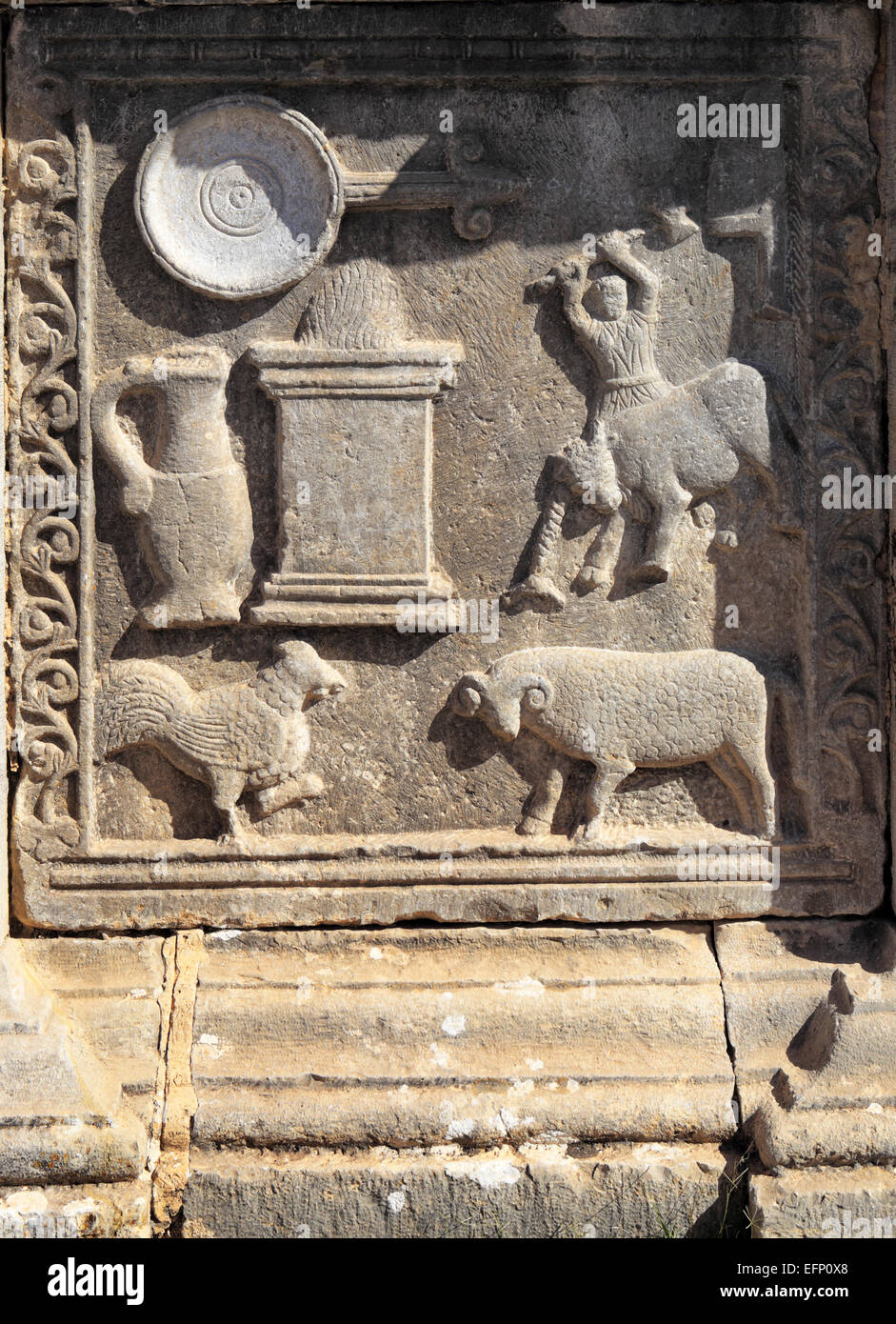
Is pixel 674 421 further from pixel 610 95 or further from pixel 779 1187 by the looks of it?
pixel 779 1187

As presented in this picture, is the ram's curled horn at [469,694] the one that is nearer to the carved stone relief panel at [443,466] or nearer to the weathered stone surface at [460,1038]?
the carved stone relief panel at [443,466]

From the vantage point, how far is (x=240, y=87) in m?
3.73

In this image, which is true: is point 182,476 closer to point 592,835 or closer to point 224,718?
point 224,718

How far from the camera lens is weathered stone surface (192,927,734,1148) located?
3.54 m

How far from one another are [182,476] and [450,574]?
2.79ft

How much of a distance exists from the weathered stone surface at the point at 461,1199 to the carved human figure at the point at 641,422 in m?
1.67

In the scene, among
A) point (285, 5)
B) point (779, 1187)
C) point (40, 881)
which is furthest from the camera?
point (40, 881)

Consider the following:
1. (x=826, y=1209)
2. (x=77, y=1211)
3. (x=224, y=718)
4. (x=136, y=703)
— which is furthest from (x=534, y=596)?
(x=77, y=1211)

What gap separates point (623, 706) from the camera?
384 centimetres

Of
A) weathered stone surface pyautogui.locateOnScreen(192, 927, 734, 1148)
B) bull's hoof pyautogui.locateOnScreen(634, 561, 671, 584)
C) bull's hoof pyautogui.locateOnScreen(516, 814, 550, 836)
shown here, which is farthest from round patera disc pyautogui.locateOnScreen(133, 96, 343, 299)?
weathered stone surface pyautogui.locateOnScreen(192, 927, 734, 1148)

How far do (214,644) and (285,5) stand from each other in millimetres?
1863

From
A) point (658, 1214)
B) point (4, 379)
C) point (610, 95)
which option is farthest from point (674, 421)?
point (658, 1214)

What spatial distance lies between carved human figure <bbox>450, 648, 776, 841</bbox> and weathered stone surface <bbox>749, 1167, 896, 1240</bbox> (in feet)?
3.65

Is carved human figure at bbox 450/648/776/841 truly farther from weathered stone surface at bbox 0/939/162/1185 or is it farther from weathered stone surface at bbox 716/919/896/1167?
weathered stone surface at bbox 0/939/162/1185
